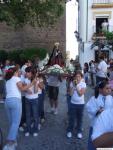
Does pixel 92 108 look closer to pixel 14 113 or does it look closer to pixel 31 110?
pixel 14 113

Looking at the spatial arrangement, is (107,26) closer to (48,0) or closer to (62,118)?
(48,0)

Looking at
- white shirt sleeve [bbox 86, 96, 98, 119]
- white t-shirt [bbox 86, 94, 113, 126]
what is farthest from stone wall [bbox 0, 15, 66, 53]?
white shirt sleeve [bbox 86, 96, 98, 119]

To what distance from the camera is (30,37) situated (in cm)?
4019

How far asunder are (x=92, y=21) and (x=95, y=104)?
3346cm

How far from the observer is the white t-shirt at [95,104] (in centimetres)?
749

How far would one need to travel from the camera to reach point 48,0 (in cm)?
1855

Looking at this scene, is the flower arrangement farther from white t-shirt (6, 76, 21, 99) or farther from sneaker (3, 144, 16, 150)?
sneaker (3, 144, 16, 150)

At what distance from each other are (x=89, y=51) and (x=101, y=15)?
3123 mm

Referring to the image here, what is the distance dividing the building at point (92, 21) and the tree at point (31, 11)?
2066 cm

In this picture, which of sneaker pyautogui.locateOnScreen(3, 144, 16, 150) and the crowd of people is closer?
the crowd of people

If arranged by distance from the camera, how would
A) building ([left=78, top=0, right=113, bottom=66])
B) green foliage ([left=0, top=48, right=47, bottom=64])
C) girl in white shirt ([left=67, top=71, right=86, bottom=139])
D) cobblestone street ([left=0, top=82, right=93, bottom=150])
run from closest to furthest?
cobblestone street ([left=0, top=82, right=93, bottom=150]) → girl in white shirt ([left=67, top=71, right=86, bottom=139]) → green foliage ([left=0, top=48, right=47, bottom=64]) → building ([left=78, top=0, right=113, bottom=66])

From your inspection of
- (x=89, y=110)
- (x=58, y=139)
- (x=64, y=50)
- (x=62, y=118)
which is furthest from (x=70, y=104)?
(x=64, y=50)

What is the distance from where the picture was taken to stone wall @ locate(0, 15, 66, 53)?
39812mm

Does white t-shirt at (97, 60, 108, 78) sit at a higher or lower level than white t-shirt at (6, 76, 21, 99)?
lower
